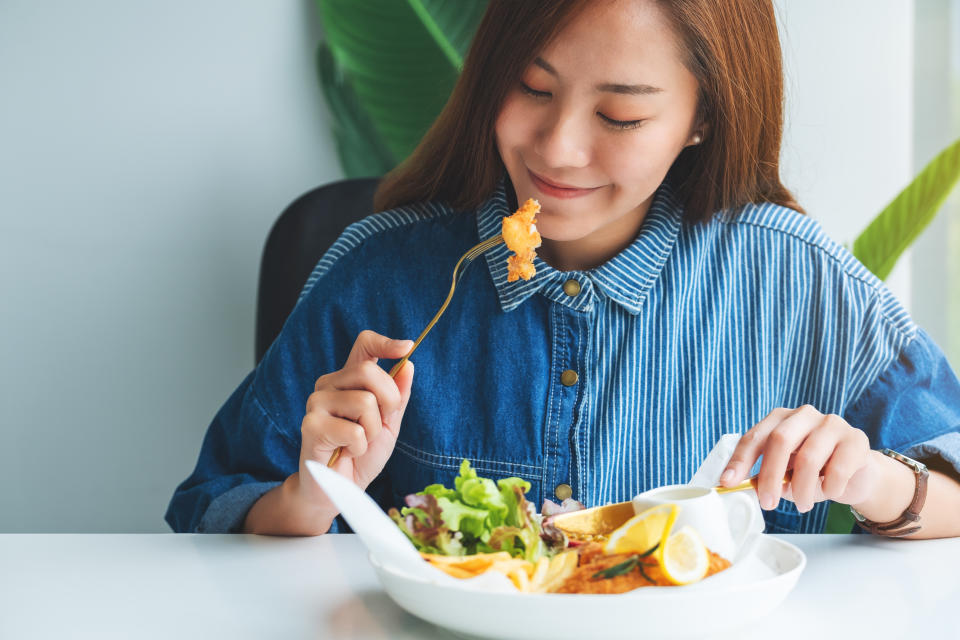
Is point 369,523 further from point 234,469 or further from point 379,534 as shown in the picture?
point 234,469

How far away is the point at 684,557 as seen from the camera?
2.15ft

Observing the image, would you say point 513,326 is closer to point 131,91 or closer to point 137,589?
point 137,589

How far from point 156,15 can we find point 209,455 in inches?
42.8

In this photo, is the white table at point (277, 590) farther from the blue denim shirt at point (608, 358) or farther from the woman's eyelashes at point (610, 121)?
the woman's eyelashes at point (610, 121)

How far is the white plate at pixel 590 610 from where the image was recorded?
60 cm

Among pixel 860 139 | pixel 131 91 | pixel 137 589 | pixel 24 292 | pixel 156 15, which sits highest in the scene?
pixel 156 15

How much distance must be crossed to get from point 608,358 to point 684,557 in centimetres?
60

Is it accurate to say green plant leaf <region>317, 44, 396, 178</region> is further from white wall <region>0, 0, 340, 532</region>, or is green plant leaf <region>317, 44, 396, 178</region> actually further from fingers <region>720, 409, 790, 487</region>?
fingers <region>720, 409, 790, 487</region>

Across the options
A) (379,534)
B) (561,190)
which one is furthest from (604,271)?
(379,534)

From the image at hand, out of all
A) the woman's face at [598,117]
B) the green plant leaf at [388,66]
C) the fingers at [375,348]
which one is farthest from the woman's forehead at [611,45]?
the green plant leaf at [388,66]

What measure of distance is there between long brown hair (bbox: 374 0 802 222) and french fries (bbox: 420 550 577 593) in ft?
2.02

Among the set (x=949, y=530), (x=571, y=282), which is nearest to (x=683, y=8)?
(x=571, y=282)

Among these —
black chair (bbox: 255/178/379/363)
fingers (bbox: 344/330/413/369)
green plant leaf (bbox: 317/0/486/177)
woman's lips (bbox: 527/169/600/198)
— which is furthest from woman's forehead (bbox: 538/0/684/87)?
green plant leaf (bbox: 317/0/486/177)

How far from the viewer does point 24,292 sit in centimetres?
184
